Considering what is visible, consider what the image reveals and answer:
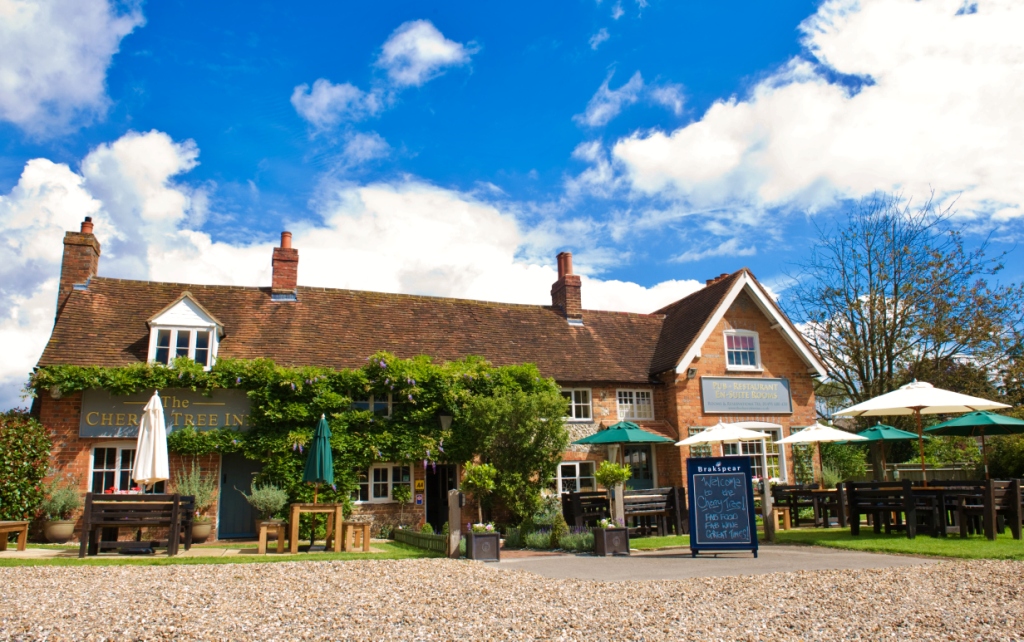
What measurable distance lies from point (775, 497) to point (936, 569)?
8.11 metres

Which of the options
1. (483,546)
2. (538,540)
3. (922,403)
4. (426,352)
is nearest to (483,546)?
(483,546)

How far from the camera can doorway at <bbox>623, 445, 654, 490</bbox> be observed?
2173 centimetres

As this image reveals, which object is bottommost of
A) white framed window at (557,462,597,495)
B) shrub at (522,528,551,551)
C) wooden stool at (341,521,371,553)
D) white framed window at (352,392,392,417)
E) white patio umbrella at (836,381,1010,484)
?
shrub at (522,528,551,551)

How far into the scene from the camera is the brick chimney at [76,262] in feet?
64.5

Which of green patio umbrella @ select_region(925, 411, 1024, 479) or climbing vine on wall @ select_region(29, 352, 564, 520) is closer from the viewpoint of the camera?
green patio umbrella @ select_region(925, 411, 1024, 479)

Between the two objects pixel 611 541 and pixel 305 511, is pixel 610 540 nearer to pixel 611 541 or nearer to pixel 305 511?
pixel 611 541

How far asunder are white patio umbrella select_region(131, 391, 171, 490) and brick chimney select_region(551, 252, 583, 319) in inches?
533

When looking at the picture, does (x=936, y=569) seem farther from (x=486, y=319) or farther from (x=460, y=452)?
(x=486, y=319)

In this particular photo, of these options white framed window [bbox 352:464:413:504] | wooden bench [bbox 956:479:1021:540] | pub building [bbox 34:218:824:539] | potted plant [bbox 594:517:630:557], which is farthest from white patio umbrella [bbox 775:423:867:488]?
white framed window [bbox 352:464:413:504]

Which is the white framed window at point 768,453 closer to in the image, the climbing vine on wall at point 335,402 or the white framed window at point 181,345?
the climbing vine on wall at point 335,402

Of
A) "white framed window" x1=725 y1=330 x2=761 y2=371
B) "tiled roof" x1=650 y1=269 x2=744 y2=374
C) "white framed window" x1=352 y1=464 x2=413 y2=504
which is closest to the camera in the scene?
"white framed window" x1=352 y1=464 x2=413 y2=504

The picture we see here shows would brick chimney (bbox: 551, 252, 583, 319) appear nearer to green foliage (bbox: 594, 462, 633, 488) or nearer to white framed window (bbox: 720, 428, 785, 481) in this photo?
white framed window (bbox: 720, 428, 785, 481)

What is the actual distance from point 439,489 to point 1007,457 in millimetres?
16041

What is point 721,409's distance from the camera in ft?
72.5
